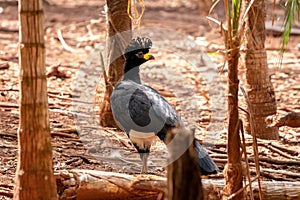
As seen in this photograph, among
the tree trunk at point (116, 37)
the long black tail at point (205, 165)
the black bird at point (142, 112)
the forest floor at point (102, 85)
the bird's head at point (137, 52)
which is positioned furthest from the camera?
the tree trunk at point (116, 37)

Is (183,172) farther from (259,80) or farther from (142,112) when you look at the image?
(259,80)

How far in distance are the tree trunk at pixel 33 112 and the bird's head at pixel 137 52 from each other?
2750 millimetres

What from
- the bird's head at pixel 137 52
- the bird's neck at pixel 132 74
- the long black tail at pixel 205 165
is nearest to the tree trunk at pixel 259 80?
the bird's head at pixel 137 52

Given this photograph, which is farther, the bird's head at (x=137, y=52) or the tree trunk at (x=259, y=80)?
the tree trunk at (x=259, y=80)

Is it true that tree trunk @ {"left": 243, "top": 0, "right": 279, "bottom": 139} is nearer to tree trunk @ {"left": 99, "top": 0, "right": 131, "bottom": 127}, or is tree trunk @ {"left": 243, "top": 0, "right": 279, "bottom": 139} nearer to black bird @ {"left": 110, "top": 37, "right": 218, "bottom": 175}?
black bird @ {"left": 110, "top": 37, "right": 218, "bottom": 175}

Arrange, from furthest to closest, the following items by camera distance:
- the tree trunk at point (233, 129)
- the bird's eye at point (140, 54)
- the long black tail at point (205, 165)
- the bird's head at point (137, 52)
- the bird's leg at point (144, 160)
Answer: the bird's eye at point (140, 54), the bird's head at point (137, 52), the bird's leg at point (144, 160), the long black tail at point (205, 165), the tree trunk at point (233, 129)

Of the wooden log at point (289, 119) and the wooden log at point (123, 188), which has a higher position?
the wooden log at point (289, 119)

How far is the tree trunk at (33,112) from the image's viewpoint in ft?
12.4

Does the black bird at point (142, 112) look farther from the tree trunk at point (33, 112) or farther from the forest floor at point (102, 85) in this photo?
the tree trunk at point (33, 112)

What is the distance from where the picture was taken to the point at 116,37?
6926 millimetres

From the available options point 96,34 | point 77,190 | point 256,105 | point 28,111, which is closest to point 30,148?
point 28,111

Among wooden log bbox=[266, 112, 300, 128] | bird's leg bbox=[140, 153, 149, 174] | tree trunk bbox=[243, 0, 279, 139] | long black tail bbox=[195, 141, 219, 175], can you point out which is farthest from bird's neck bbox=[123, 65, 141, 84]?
wooden log bbox=[266, 112, 300, 128]

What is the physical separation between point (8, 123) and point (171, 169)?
471 centimetres

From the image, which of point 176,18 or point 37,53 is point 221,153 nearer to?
point 37,53
